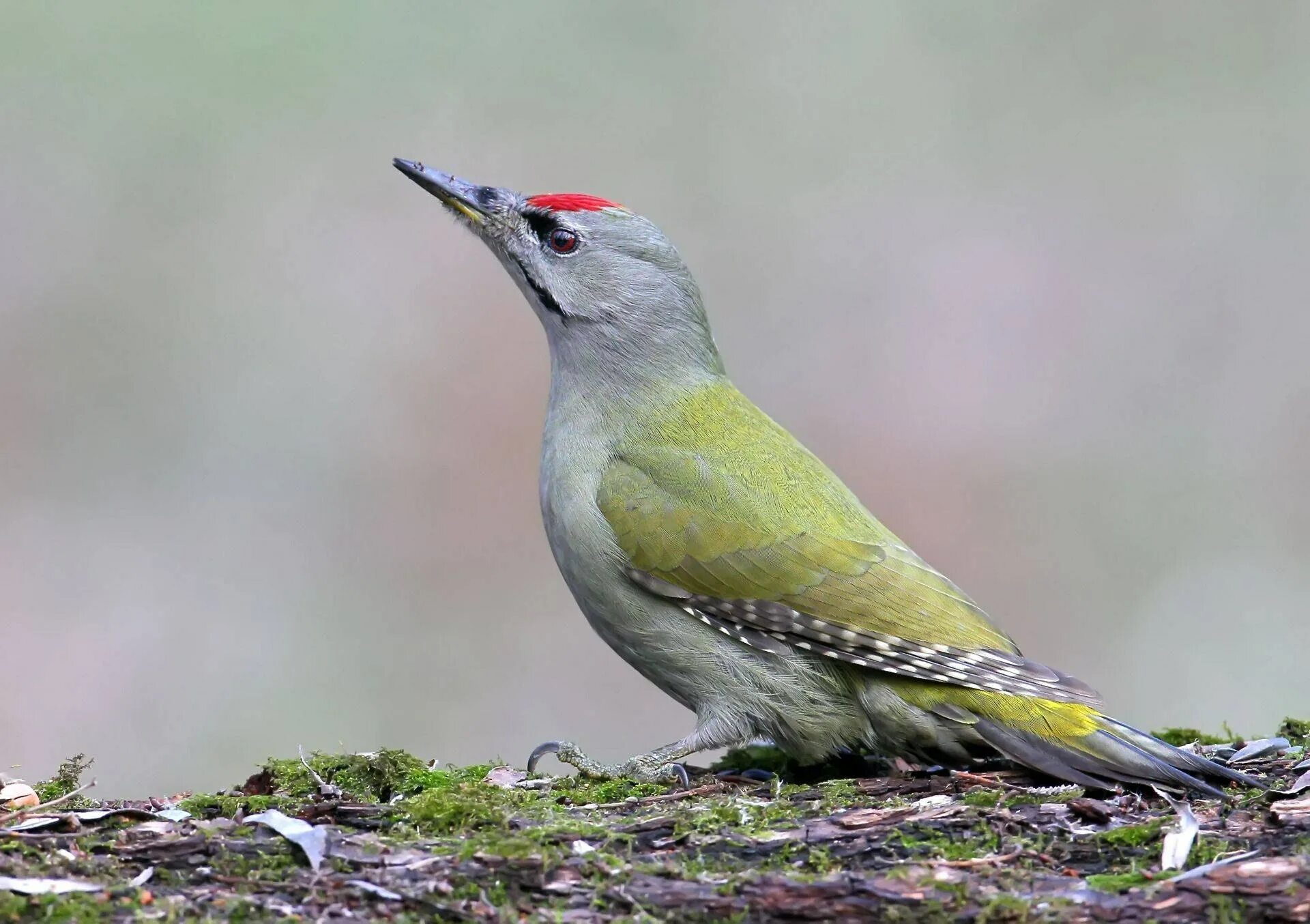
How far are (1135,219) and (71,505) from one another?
821 centimetres

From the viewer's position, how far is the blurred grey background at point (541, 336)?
32.4 feet

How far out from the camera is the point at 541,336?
485 inches

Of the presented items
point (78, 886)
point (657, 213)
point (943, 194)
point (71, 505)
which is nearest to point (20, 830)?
point (78, 886)

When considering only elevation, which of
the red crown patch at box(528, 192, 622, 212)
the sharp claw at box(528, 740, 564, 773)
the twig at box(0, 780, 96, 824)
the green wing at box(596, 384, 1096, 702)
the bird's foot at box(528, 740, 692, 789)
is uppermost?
the red crown patch at box(528, 192, 622, 212)

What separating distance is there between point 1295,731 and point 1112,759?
1466 mm

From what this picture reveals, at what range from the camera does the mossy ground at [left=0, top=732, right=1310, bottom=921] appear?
396 centimetres

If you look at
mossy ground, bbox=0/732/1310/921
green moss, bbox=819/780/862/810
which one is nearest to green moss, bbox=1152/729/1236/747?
mossy ground, bbox=0/732/1310/921

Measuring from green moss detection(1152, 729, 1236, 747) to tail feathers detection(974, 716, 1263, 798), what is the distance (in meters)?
1.12

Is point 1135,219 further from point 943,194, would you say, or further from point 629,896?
point 629,896

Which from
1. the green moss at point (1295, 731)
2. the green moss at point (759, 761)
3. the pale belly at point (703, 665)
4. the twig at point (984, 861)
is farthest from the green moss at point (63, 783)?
the green moss at point (1295, 731)

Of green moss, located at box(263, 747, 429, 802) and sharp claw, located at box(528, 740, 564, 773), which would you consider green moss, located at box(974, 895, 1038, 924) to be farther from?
sharp claw, located at box(528, 740, 564, 773)

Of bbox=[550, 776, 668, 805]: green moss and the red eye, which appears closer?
bbox=[550, 776, 668, 805]: green moss

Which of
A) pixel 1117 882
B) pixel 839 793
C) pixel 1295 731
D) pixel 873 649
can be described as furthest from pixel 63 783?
pixel 1295 731

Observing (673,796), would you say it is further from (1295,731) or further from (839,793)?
(1295,731)
